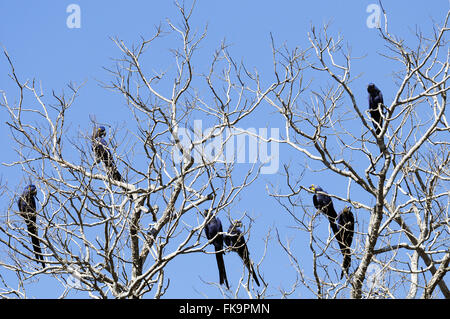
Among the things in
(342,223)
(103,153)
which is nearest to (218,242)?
(342,223)

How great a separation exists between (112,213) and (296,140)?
2345 millimetres

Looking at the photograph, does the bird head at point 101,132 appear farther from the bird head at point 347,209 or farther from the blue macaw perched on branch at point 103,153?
the bird head at point 347,209

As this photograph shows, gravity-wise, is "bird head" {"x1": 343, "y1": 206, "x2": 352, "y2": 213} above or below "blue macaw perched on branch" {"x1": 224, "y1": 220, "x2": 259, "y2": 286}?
above

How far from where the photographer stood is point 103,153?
806cm

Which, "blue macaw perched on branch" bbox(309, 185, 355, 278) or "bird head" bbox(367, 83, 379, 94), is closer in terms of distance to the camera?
"blue macaw perched on branch" bbox(309, 185, 355, 278)

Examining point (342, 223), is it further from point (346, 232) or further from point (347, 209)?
point (346, 232)

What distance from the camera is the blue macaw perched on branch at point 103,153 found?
763 centimetres

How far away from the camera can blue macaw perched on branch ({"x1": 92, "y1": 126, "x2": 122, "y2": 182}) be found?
7.63 meters

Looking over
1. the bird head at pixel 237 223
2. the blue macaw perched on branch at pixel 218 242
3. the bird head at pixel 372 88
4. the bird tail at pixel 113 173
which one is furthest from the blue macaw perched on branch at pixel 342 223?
the bird tail at pixel 113 173

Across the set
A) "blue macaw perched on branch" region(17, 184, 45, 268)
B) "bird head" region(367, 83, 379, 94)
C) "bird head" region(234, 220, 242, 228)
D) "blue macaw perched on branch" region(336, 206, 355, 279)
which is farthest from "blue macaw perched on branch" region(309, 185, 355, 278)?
"blue macaw perched on branch" region(17, 184, 45, 268)

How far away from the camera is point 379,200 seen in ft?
25.2

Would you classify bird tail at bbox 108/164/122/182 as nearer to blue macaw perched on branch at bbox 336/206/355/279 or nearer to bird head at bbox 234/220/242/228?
bird head at bbox 234/220/242/228
